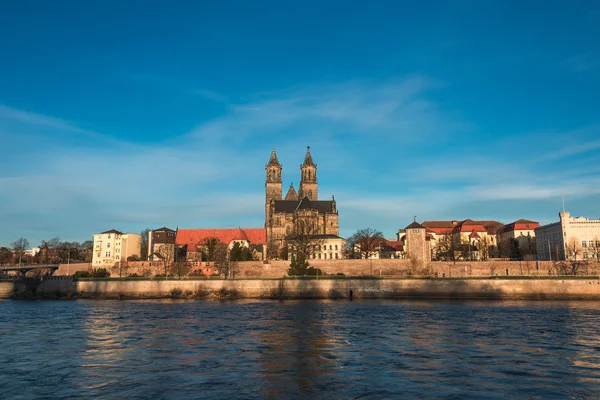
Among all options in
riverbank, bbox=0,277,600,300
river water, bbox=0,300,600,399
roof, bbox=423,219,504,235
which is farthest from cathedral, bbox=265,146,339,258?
river water, bbox=0,300,600,399

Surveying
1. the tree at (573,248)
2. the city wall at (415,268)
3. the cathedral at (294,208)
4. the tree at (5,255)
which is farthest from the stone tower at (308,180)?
Answer: the tree at (5,255)

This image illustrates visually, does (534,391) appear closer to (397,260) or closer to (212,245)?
(397,260)

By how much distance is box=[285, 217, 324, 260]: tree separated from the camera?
8928 centimetres

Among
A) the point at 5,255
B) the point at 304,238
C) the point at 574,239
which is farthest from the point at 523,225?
the point at 5,255

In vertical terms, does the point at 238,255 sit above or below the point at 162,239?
below

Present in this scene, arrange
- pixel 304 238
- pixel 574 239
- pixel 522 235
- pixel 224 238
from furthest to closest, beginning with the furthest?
pixel 224 238 < pixel 522 235 < pixel 304 238 < pixel 574 239

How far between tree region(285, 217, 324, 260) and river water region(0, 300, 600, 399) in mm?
44192

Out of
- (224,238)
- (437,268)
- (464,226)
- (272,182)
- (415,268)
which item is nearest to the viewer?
(415,268)

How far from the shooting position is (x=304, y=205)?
377 feet

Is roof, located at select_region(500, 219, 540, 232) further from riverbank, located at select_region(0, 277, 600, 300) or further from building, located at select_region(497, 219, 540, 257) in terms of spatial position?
riverbank, located at select_region(0, 277, 600, 300)

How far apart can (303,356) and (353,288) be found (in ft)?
131

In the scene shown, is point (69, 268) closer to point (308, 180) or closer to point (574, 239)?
point (308, 180)

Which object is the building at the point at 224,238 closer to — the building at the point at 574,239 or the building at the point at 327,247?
the building at the point at 327,247

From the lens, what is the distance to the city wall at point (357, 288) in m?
59.1
